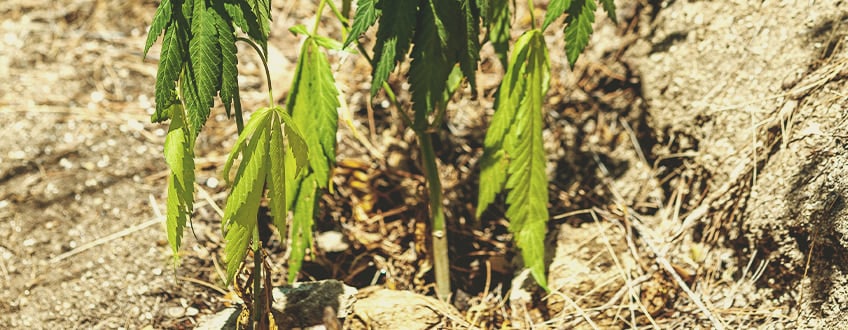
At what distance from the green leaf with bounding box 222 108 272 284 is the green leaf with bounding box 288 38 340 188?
0.24m

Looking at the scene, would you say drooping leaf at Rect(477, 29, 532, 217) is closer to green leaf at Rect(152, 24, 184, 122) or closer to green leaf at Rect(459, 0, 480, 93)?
green leaf at Rect(459, 0, 480, 93)

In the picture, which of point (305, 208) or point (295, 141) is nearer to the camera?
point (295, 141)

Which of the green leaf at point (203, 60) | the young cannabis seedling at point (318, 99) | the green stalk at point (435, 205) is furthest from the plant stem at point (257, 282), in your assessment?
the green stalk at point (435, 205)

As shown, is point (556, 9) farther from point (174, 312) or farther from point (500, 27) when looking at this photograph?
point (174, 312)

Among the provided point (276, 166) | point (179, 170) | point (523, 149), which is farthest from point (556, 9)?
point (179, 170)

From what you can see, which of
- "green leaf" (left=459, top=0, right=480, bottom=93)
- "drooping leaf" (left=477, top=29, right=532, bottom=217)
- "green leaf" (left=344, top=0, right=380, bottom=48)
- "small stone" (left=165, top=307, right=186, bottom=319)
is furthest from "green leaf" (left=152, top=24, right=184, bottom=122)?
"small stone" (left=165, top=307, right=186, bottom=319)

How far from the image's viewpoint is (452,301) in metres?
1.89

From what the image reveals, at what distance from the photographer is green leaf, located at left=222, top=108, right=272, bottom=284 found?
3.98ft

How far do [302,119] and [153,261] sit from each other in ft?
2.17

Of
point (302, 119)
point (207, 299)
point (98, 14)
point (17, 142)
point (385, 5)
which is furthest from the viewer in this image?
point (98, 14)

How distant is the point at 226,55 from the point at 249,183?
0.20m

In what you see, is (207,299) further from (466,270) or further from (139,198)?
(466,270)

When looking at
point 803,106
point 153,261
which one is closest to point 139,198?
point 153,261

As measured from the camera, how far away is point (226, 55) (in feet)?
3.96
